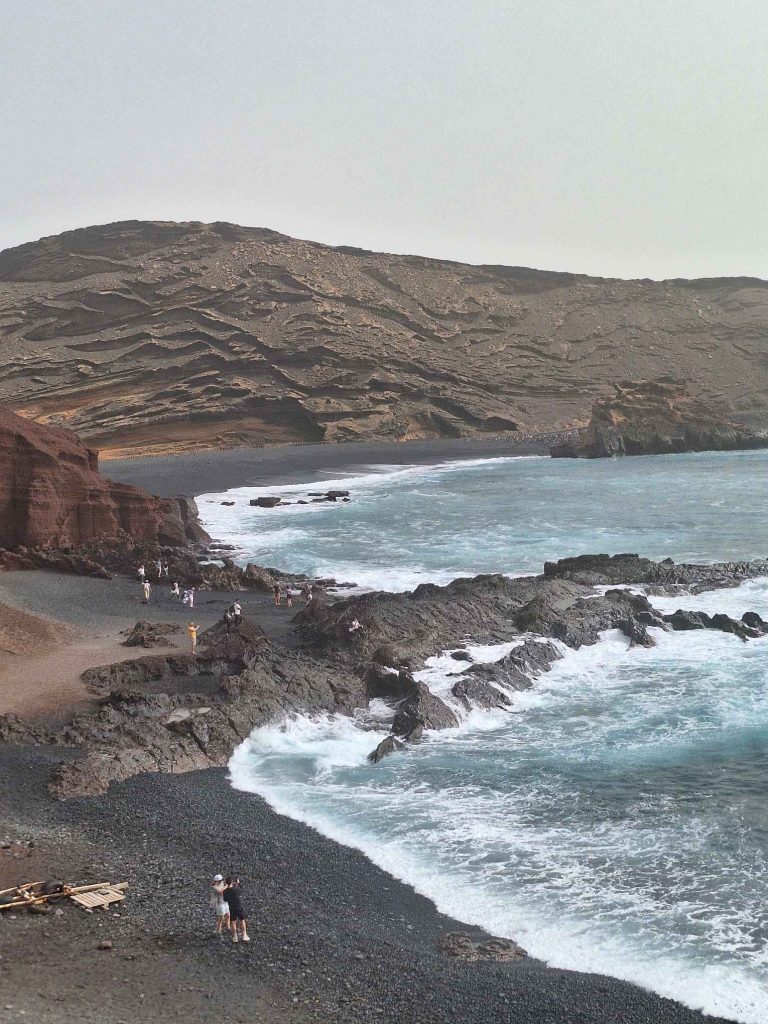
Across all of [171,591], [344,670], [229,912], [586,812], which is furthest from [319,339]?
[229,912]

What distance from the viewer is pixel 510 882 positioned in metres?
12.7

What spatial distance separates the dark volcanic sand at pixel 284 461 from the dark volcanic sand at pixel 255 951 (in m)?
42.6

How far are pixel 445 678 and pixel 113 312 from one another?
94672mm

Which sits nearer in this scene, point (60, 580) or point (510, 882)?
point (510, 882)

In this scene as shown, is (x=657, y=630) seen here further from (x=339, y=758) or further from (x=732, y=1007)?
(x=732, y=1007)

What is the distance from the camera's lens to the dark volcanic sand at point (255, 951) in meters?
9.60

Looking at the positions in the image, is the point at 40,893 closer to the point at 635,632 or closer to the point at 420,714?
the point at 420,714

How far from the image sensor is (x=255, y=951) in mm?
10680

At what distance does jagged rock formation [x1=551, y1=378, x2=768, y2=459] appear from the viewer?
86.1 m

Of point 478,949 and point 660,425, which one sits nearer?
point 478,949

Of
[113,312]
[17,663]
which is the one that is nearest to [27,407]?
[113,312]

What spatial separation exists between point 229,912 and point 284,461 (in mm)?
66641

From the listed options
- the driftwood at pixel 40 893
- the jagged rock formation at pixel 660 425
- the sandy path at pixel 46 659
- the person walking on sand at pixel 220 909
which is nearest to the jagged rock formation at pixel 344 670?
the sandy path at pixel 46 659

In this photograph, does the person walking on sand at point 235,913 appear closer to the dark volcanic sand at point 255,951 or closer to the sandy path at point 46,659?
the dark volcanic sand at point 255,951
